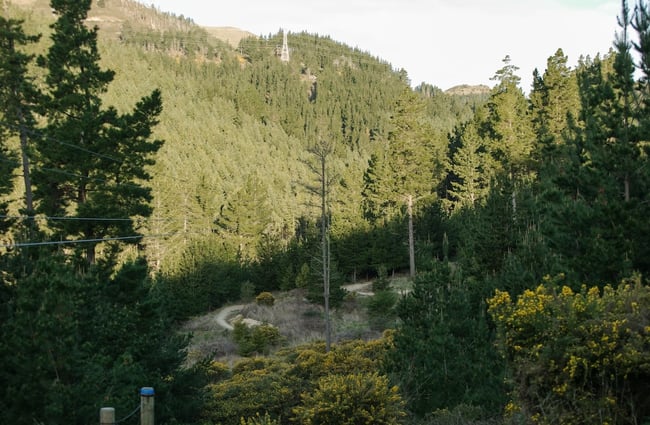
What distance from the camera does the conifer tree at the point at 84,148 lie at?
19.1 metres

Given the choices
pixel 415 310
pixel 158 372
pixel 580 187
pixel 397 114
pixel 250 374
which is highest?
pixel 397 114

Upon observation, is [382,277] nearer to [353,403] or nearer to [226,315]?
[226,315]

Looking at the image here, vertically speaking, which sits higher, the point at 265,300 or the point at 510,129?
the point at 510,129

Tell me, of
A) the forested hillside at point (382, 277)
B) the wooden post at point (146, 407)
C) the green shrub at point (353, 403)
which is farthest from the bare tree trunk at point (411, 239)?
the wooden post at point (146, 407)

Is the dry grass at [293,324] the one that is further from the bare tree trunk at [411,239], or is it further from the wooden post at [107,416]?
the wooden post at [107,416]

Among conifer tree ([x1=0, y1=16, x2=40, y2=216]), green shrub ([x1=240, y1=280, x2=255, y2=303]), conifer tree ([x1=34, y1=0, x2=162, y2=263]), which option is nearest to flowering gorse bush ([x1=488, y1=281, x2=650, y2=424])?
conifer tree ([x1=34, y1=0, x2=162, y2=263])

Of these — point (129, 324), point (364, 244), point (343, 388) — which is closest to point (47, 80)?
point (129, 324)

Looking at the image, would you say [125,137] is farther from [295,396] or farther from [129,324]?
[295,396]

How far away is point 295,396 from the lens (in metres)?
16.4

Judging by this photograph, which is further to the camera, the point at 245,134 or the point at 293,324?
the point at 245,134

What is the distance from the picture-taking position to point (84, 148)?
753 inches

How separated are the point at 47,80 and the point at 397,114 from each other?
27.7m

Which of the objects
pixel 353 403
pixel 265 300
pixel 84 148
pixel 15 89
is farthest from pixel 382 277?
pixel 353 403

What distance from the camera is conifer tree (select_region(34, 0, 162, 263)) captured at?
62.6 ft
